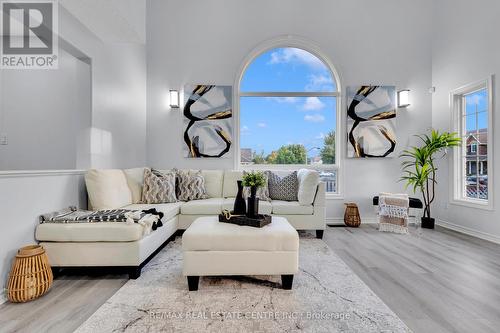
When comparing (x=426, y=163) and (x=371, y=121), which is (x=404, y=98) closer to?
(x=371, y=121)

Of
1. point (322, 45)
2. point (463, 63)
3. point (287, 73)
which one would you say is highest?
point (322, 45)

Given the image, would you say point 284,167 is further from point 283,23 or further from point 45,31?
point 45,31

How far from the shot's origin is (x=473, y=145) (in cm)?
381

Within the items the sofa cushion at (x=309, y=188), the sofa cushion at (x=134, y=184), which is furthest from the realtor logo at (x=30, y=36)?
the sofa cushion at (x=309, y=188)

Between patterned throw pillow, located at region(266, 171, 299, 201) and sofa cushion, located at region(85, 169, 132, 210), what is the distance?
2.04 metres

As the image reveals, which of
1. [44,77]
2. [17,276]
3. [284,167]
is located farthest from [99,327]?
[284,167]

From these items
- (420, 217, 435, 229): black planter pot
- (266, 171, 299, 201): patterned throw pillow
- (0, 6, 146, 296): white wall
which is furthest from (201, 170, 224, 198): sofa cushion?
(420, 217, 435, 229): black planter pot

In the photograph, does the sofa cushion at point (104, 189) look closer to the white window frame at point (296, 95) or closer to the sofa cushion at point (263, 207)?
the sofa cushion at point (263, 207)

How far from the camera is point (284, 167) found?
4.50 metres

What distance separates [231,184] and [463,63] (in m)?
3.98

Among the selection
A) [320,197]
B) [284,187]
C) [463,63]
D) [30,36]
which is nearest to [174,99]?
[30,36]

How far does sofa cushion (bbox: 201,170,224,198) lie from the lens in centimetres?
397

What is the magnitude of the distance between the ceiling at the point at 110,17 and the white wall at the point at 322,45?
96 cm

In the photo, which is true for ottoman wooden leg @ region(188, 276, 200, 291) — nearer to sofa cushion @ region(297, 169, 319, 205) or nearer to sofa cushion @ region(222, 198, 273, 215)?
sofa cushion @ region(222, 198, 273, 215)
